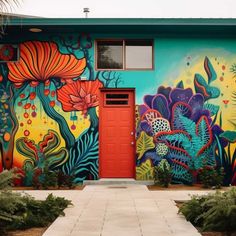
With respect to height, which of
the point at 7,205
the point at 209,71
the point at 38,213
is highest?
the point at 209,71

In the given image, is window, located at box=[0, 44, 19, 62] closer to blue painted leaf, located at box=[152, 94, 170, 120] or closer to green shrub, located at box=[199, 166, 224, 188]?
blue painted leaf, located at box=[152, 94, 170, 120]

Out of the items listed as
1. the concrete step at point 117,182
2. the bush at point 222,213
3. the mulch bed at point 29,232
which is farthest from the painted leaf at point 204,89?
the mulch bed at point 29,232

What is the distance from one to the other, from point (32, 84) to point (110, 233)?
7.49 metres

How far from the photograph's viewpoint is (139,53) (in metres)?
13.6

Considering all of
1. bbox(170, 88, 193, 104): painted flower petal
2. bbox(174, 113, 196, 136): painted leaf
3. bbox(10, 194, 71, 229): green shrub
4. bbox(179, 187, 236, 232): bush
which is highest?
bbox(170, 88, 193, 104): painted flower petal

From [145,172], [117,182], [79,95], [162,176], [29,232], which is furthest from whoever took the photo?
[79,95]

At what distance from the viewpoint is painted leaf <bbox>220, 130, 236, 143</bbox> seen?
1327cm

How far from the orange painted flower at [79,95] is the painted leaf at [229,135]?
396 cm

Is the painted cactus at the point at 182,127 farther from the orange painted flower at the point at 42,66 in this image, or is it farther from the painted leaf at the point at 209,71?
the orange painted flower at the point at 42,66

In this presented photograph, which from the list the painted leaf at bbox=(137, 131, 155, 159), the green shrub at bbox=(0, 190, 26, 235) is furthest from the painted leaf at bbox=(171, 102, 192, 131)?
the green shrub at bbox=(0, 190, 26, 235)

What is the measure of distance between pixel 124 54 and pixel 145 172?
144 inches

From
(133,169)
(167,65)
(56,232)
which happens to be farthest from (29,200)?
(167,65)

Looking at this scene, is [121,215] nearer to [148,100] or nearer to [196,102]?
[148,100]

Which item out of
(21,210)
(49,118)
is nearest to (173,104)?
(49,118)
